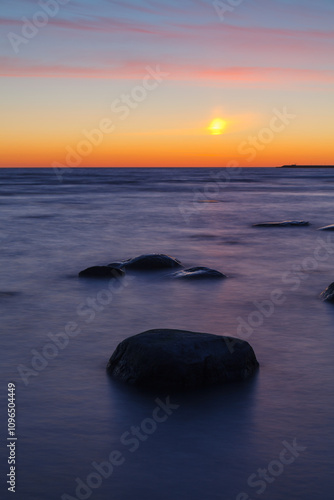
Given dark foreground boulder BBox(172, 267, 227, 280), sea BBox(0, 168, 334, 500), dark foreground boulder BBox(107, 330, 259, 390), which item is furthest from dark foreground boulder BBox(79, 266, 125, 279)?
dark foreground boulder BBox(107, 330, 259, 390)

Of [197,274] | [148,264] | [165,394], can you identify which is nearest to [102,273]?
[148,264]

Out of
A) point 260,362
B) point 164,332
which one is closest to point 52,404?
point 164,332

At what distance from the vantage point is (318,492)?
3.94 metres

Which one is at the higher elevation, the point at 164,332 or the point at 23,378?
the point at 164,332

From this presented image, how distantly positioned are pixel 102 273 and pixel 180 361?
217 inches

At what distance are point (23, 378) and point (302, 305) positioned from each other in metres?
4.55

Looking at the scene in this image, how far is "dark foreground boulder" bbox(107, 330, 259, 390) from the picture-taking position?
556cm

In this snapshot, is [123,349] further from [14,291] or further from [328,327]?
[14,291]

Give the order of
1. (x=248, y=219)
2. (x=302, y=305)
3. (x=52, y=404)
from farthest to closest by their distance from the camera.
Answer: (x=248, y=219) → (x=302, y=305) → (x=52, y=404)

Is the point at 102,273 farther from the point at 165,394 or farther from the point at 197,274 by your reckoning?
the point at 165,394

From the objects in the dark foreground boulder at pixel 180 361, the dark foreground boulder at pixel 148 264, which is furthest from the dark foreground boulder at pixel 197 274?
the dark foreground boulder at pixel 180 361

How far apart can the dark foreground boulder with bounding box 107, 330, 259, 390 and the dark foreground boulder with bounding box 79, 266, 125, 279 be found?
4888mm

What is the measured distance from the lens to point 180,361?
5.57 m

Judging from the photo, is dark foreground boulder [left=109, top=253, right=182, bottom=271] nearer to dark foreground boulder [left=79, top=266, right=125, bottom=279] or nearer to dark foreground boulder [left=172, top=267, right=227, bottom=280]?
dark foreground boulder [left=79, top=266, right=125, bottom=279]
